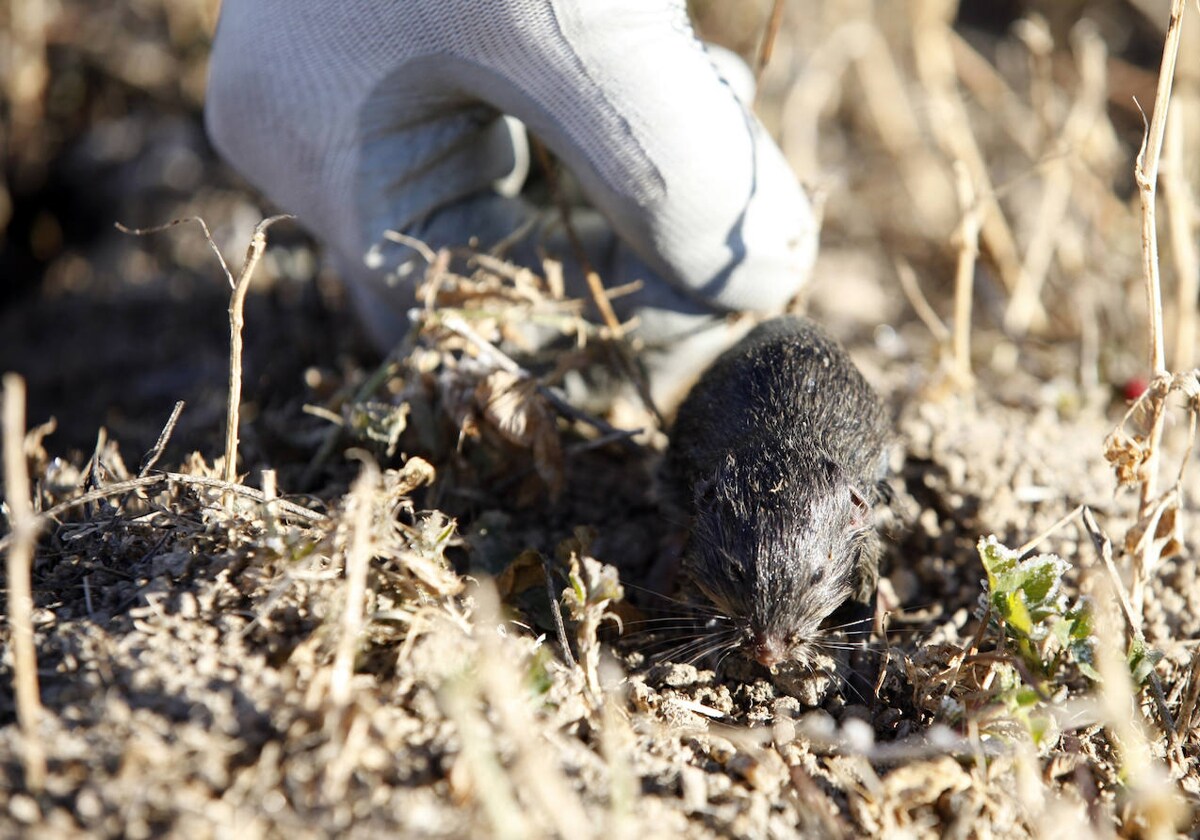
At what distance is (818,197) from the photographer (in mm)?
3832

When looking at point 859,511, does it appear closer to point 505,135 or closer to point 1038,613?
point 1038,613

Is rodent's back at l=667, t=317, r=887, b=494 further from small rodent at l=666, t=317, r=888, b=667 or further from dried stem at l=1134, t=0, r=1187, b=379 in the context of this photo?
dried stem at l=1134, t=0, r=1187, b=379

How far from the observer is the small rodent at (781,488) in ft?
9.62

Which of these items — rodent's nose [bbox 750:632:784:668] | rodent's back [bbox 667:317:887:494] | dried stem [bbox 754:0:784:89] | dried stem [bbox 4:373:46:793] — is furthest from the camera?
dried stem [bbox 754:0:784:89]

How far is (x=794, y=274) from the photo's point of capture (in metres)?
3.55

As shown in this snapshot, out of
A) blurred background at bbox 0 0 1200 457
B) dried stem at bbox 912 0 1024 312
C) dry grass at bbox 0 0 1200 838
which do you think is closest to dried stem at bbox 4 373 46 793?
dry grass at bbox 0 0 1200 838

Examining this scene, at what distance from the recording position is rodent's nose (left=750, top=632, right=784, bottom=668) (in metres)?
2.84

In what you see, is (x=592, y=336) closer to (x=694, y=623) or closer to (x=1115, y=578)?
(x=694, y=623)

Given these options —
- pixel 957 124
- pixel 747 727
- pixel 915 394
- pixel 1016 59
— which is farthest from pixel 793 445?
pixel 1016 59

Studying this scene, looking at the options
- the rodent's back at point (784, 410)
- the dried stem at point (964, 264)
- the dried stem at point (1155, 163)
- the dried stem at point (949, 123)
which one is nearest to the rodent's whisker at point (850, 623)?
the rodent's back at point (784, 410)

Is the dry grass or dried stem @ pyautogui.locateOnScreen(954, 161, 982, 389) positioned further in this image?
dried stem @ pyautogui.locateOnScreen(954, 161, 982, 389)

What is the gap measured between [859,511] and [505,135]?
1885mm

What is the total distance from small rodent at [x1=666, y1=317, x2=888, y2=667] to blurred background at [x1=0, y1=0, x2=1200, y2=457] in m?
0.90

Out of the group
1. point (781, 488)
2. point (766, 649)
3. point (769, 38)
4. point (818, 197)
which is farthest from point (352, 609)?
point (769, 38)
